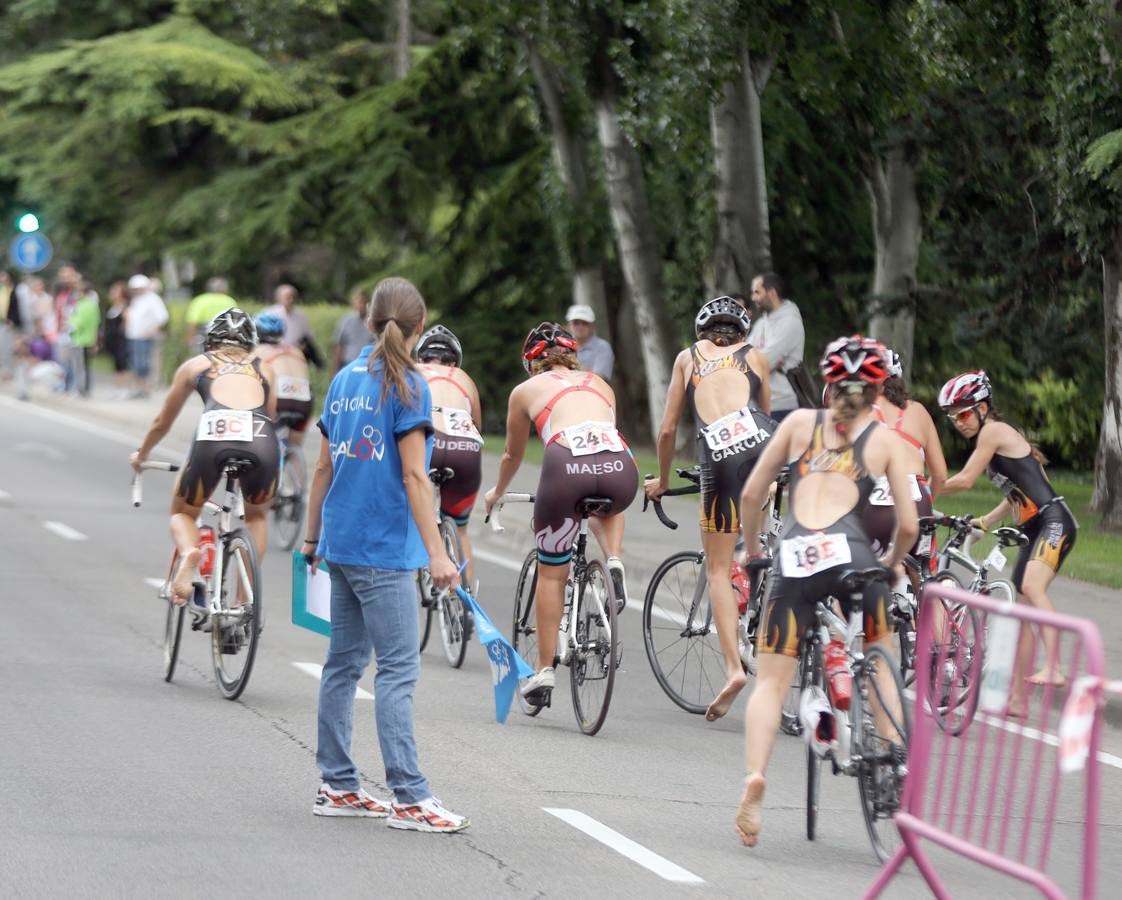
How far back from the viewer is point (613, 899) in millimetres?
6539

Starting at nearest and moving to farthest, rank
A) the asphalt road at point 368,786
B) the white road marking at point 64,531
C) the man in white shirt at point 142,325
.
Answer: the asphalt road at point 368,786 → the white road marking at point 64,531 → the man in white shirt at point 142,325

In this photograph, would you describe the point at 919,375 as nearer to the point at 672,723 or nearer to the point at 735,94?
the point at 735,94

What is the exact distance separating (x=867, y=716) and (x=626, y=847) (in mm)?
960

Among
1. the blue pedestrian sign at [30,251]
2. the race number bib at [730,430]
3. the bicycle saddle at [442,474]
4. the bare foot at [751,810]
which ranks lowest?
the bare foot at [751,810]

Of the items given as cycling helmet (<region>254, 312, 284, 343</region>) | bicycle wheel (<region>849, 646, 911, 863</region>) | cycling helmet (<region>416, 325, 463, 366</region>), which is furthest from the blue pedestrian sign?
bicycle wheel (<region>849, 646, 911, 863</region>)

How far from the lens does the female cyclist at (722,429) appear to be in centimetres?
980

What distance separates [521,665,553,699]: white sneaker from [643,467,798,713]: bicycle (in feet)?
2.85

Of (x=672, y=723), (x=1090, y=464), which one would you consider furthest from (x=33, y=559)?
(x=1090, y=464)

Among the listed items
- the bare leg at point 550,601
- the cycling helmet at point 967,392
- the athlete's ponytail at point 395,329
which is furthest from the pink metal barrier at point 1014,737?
the cycling helmet at point 967,392

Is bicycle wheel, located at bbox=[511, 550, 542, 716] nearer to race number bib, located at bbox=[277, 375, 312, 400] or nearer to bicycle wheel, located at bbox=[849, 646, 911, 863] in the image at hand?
bicycle wheel, located at bbox=[849, 646, 911, 863]

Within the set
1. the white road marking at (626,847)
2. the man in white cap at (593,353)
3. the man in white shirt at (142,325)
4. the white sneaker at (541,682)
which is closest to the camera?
the white road marking at (626,847)

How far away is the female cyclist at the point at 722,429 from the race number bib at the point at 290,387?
6801mm

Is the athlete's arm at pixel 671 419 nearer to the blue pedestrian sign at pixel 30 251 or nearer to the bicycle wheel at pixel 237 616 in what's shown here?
the bicycle wheel at pixel 237 616

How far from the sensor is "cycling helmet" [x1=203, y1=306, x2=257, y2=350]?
10.5m
